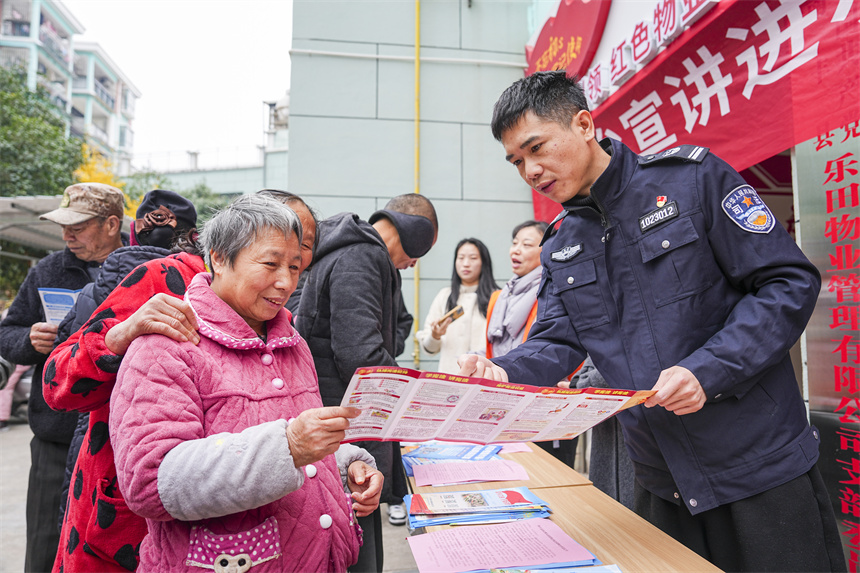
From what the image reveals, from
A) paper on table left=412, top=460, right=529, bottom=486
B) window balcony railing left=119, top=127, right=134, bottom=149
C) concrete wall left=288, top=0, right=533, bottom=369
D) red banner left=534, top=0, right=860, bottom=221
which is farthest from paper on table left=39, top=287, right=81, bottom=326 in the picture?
window balcony railing left=119, top=127, right=134, bottom=149

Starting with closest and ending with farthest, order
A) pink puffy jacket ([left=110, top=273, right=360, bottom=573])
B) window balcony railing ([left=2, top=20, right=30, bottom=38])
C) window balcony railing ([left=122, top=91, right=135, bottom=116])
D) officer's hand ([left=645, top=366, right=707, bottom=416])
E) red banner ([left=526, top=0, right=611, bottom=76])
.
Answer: pink puffy jacket ([left=110, top=273, right=360, bottom=573]), officer's hand ([left=645, top=366, right=707, bottom=416]), red banner ([left=526, top=0, right=611, bottom=76]), window balcony railing ([left=2, top=20, right=30, bottom=38]), window balcony railing ([left=122, top=91, right=135, bottom=116])

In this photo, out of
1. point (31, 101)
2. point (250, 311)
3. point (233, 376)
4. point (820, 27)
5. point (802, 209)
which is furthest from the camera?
point (31, 101)

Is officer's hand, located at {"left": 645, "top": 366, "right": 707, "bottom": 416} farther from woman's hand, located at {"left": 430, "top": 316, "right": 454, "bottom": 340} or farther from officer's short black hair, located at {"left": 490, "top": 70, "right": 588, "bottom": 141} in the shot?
woman's hand, located at {"left": 430, "top": 316, "right": 454, "bottom": 340}

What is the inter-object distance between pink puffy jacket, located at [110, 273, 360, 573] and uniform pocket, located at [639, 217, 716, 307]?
2.94ft

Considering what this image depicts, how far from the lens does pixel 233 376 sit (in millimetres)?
964

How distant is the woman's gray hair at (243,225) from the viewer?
105cm

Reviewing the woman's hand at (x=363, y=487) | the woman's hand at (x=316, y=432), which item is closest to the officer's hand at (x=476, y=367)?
the woman's hand at (x=363, y=487)

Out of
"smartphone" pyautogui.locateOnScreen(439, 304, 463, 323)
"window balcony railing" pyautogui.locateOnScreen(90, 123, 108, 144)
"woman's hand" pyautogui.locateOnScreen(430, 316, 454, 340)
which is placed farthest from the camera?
"window balcony railing" pyautogui.locateOnScreen(90, 123, 108, 144)

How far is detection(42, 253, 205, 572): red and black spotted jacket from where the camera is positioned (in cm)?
112

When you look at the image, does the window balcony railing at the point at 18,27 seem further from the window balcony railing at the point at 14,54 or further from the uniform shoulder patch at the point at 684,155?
the uniform shoulder patch at the point at 684,155

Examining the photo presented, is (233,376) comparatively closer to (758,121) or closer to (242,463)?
(242,463)

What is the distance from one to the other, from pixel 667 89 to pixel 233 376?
111 inches

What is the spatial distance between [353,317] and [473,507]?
70 cm

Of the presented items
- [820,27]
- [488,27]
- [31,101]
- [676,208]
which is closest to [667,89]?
[820,27]
